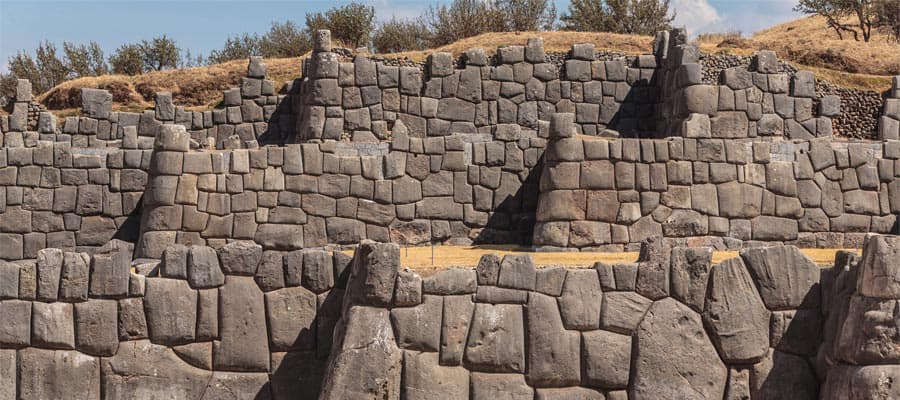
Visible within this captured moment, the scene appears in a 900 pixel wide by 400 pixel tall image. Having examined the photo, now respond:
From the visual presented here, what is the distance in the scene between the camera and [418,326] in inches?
452

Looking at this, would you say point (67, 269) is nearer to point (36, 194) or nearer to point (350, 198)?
point (350, 198)

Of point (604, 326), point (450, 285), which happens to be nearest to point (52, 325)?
point (450, 285)

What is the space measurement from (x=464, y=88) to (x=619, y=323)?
1466cm

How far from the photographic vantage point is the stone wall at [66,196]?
21.5 metres

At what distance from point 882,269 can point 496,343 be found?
3.34 metres

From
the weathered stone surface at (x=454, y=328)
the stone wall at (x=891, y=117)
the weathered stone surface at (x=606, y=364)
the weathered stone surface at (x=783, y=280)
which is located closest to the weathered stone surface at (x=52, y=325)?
the weathered stone surface at (x=454, y=328)

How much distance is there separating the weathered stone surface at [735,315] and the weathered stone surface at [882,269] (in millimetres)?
1237

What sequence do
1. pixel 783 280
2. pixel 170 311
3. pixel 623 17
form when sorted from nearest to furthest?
pixel 783 280 < pixel 170 311 < pixel 623 17

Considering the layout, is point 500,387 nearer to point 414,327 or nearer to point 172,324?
point 414,327

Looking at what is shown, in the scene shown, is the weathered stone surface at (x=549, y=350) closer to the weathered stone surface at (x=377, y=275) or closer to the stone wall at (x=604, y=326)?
the stone wall at (x=604, y=326)

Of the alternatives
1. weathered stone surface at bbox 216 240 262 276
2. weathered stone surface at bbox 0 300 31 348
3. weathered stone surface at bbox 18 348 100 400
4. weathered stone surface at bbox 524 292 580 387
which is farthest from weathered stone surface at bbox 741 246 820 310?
weathered stone surface at bbox 0 300 31 348

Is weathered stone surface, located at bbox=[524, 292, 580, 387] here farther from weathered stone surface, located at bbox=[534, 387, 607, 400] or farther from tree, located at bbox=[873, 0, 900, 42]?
tree, located at bbox=[873, 0, 900, 42]

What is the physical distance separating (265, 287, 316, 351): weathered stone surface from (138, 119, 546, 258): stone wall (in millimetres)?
7498

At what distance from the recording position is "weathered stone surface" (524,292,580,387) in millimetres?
11484
